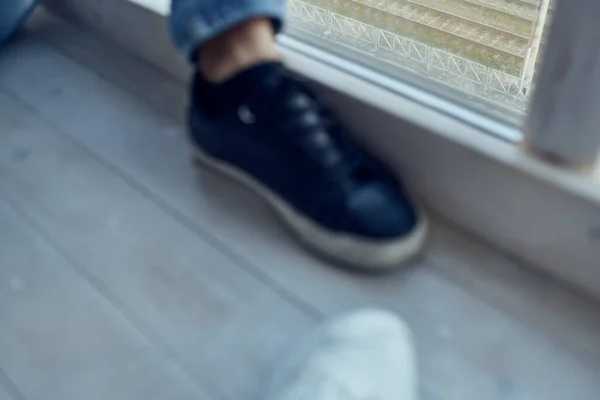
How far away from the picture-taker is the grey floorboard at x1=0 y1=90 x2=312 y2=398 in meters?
0.57

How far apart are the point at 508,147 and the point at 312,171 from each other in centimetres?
19

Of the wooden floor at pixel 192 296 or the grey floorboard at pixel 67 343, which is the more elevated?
the wooden floor at pixel 192 296

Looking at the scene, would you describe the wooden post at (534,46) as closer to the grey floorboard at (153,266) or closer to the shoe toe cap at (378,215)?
the shoe toe cap at (378,215)

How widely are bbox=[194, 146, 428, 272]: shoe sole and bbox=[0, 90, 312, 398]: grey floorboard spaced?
0.23ft

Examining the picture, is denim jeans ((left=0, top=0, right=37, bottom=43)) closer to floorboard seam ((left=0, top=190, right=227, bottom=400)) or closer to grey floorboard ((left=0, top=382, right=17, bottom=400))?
floorboard seam ((left=0, top=190, right=227, bottom=400))

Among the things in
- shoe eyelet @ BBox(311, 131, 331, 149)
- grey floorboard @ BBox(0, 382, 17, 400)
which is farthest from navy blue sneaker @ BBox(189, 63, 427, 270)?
grey floorboard @ BBox(0, 382, 17, 400)

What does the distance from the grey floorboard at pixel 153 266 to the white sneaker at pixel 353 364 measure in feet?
0.14

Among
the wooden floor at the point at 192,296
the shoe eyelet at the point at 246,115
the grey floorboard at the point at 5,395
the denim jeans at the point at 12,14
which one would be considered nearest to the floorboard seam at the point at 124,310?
the wooden floor at the point at 192,296

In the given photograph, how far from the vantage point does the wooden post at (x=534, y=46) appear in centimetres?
56

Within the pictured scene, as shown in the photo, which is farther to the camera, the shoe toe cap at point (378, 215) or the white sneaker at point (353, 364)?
the shoe toe cap at point (378, 215)

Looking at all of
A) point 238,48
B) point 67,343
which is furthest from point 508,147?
point 67,343

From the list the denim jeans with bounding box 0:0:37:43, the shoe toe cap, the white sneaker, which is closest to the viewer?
the white sneaker

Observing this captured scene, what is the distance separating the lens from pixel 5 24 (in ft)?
3.09

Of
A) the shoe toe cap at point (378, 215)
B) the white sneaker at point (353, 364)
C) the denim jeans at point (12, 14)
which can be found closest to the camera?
the white sneaker at point (353, 364)
